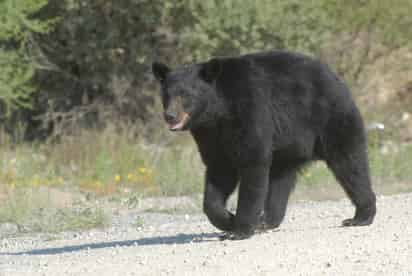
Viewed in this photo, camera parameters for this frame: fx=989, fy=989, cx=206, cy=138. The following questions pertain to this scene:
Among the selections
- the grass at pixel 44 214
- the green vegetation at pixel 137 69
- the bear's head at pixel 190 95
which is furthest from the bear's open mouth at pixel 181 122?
the green vegetation at pixel 137 69

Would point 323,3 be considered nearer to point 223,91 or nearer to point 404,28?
point 404,28

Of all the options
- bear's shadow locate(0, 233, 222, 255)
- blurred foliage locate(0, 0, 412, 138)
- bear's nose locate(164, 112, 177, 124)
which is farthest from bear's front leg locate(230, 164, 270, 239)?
blurred foliage locate(0, 0, 412, 138)

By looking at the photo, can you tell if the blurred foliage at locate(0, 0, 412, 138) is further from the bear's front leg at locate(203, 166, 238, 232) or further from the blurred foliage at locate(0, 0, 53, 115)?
the bear's front leg at locate(203, 166, 238, 232)

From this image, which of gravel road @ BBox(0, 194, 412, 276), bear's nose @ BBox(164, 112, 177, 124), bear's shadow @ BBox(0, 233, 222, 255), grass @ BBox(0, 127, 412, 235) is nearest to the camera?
gravel road @ BBox(0, 194, 412, 276)

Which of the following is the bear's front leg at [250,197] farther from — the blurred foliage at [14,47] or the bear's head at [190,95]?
the blurred foliage at [14,47]

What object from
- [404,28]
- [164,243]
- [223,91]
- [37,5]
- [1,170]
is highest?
Answer: [223,91]

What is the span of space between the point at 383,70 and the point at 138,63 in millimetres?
6229

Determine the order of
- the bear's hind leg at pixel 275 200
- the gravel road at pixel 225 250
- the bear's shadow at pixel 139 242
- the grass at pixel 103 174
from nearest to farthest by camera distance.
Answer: the gravel road at pixel 225 250
the bear's shadow at pixel 139 242
the bear's hind leg at pixel 275 200
the grass at pixel 103 174

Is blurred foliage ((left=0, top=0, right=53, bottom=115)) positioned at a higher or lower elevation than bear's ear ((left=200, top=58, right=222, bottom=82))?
lower

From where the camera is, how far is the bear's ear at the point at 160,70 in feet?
31.9

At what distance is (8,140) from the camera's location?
63.9ft

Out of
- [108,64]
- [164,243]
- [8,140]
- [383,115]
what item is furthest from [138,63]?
[164,243]

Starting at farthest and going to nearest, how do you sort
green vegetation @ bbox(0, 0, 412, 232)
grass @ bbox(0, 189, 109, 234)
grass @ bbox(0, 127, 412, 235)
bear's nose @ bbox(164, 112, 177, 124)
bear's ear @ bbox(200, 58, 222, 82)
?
green vegetation @ bbox(0, 0, 412, 232), grass @ bbox(0, 127, 412, 235), grass @ bbox(0, 189, 109, 234), bear's ear @ bbox(200, 58, 222, 82), bear's nose @ bbox(164, 112, 177, 124)

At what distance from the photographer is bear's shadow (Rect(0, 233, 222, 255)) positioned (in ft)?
33.7
